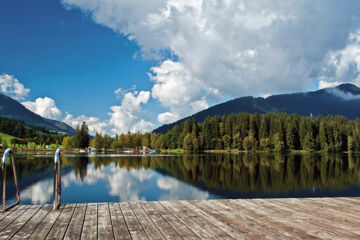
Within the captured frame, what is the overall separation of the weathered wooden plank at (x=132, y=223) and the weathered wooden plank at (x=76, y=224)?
41.7 inches

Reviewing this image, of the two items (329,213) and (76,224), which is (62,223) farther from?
(329,213)

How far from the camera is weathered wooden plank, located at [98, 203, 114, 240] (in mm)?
5418

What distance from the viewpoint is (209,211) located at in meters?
7.62

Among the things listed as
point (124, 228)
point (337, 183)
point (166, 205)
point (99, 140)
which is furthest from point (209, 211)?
point (99, 140)

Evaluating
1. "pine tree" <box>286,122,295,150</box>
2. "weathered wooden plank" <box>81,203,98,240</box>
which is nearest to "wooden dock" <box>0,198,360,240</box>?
"weathered wooden plank" <box>81,203,98,240</box>

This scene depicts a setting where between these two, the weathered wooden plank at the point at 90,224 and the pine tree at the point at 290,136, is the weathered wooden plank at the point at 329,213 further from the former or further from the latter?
the pine tree at the point at 290,136

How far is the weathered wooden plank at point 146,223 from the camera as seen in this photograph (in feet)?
17.8

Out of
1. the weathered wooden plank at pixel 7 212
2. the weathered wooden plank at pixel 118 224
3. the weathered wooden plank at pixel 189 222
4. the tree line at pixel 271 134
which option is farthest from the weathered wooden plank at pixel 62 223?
the tree line at pixel 271 134

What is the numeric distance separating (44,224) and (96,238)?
5.81ft

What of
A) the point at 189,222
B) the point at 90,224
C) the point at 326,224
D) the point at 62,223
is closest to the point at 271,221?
the point at 326,224

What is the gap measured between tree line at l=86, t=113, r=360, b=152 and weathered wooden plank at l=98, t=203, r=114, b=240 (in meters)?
120

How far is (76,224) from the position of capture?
618cm

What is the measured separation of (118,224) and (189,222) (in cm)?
169

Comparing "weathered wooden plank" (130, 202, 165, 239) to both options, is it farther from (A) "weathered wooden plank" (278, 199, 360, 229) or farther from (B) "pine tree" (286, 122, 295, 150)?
(B) "pine tree" (286, 122, 295, 150)
